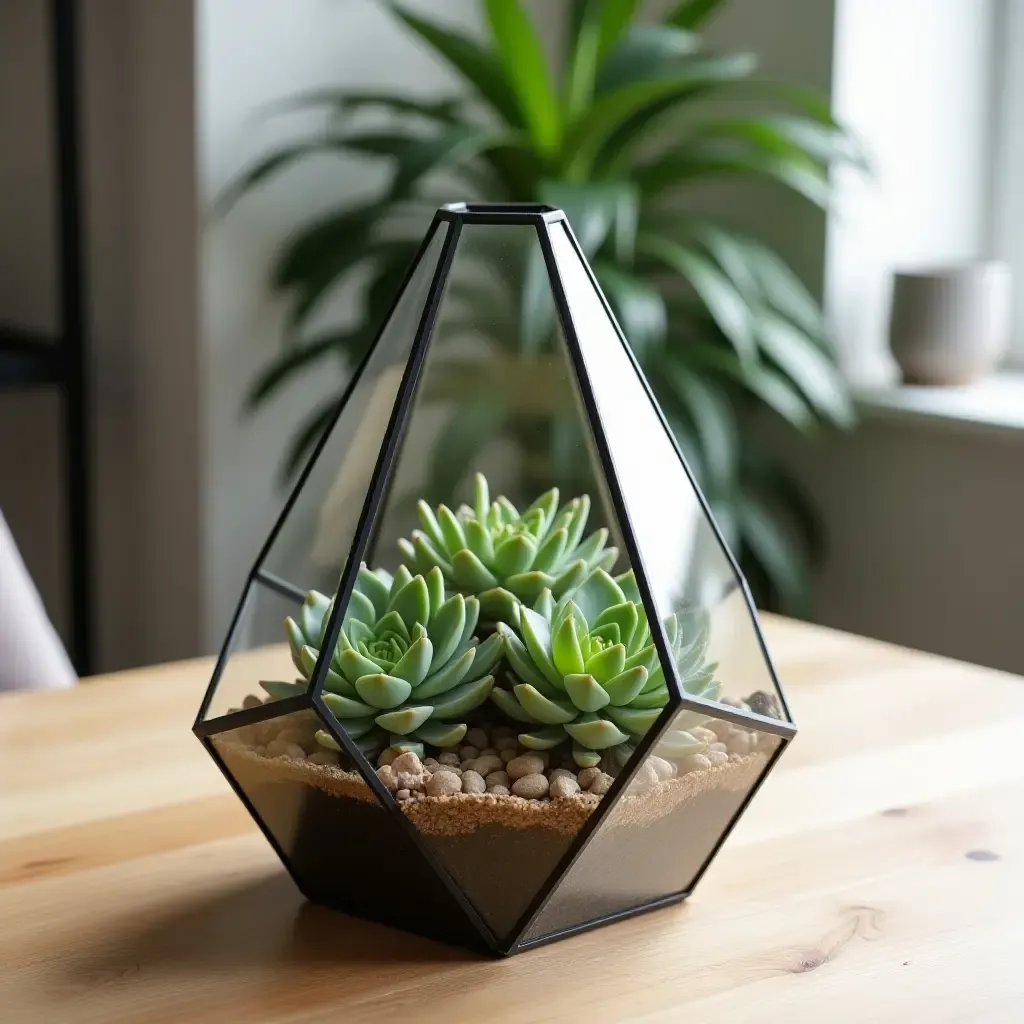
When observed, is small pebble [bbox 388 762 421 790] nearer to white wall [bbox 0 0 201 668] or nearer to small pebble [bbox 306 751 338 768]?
small pebble [bbox 306 751 338 768]

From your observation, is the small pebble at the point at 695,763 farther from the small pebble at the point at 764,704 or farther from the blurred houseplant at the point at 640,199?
the blurred houseplant at the point at 640,199

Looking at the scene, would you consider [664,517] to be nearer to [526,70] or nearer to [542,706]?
[542,706]

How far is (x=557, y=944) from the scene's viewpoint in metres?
0.70

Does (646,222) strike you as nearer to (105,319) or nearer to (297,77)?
(297,77)

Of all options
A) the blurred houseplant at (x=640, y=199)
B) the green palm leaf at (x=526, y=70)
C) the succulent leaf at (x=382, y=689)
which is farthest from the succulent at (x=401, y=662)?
the green palm leaf at (x=526, y=70)

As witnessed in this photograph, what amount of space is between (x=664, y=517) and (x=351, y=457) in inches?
5.9

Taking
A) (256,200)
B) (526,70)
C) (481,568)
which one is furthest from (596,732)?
(256,200)

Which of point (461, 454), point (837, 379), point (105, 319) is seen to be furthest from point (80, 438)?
point (461, 454)

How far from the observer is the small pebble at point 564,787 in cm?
67

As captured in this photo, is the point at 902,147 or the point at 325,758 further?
the point at 902,147

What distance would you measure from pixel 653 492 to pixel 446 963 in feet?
0.75

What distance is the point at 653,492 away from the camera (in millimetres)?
704

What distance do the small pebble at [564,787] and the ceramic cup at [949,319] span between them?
161cm

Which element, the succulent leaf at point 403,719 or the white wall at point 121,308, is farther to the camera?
the white wall at point 121,308
